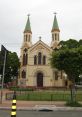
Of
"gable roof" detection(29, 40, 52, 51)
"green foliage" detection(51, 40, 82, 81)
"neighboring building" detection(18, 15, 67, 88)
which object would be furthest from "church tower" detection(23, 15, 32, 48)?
"green foliage" detection(51, 40, 82, 81)

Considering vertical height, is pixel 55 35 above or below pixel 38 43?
above

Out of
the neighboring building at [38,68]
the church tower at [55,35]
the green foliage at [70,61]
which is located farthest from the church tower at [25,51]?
the green foliage at [70,61]

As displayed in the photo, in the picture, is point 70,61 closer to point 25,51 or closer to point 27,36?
point 25,51

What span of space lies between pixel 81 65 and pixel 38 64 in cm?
5017

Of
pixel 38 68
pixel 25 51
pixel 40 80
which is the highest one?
pixel 25 51

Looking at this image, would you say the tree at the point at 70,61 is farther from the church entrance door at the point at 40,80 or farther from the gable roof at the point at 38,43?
the gable roof at the point at 38,43

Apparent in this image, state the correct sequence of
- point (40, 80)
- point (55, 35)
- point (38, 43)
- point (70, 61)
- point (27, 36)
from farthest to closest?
point (27, 36) → point (55, 35) → point (38, 43) → point (40, 80) → point (70, 61)

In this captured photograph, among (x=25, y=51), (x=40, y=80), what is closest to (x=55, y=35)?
→ (x=25, y=51)

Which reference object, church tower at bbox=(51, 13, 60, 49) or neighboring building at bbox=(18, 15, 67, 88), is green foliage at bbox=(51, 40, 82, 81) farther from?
church tower at bbox=(51, 13, 60, 49)

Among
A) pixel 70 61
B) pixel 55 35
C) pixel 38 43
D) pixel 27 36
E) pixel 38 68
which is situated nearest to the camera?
pixel 70 61

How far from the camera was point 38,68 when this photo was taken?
73.9 m

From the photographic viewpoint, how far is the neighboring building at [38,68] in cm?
7306

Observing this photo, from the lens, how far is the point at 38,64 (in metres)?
74.8

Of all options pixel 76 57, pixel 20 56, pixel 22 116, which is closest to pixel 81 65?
pixel 76 57
